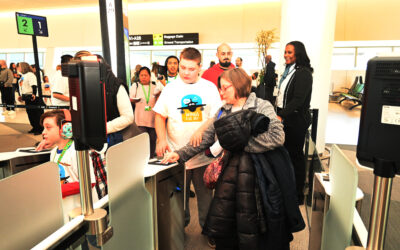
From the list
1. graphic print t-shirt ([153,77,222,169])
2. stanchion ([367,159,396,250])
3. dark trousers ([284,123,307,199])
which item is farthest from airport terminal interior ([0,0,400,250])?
graphic print t-shirt ([153,77,222,169])

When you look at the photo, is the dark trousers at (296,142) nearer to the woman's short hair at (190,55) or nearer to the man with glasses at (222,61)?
the man with glasses at (222,61)

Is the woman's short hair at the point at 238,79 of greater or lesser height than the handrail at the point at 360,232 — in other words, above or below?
above

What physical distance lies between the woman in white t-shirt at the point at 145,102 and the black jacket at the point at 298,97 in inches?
70.6

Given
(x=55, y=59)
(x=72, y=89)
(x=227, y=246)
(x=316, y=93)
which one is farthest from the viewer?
(x=55, y=59)

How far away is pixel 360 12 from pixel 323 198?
40.4 ft

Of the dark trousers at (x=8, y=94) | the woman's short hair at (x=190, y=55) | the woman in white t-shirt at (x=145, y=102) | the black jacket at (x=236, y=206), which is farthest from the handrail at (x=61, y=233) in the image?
the dark trousers at (x=8, y=94)

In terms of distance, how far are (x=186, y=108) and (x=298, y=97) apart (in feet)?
4.06

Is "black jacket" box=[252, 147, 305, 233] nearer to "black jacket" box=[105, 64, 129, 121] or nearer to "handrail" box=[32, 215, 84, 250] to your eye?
"handrail" box=[32, 215, 84, 250]

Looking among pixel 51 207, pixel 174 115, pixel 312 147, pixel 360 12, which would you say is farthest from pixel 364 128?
pixel 360 12

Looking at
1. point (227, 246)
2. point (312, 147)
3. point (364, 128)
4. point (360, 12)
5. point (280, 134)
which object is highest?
point (360, 12)

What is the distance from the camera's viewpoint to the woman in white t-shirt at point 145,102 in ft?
13.1

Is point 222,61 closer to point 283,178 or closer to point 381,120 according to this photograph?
point 283,178

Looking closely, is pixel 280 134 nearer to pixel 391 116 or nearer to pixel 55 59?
pixel 391 116

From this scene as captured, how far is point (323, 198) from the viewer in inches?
64.2
